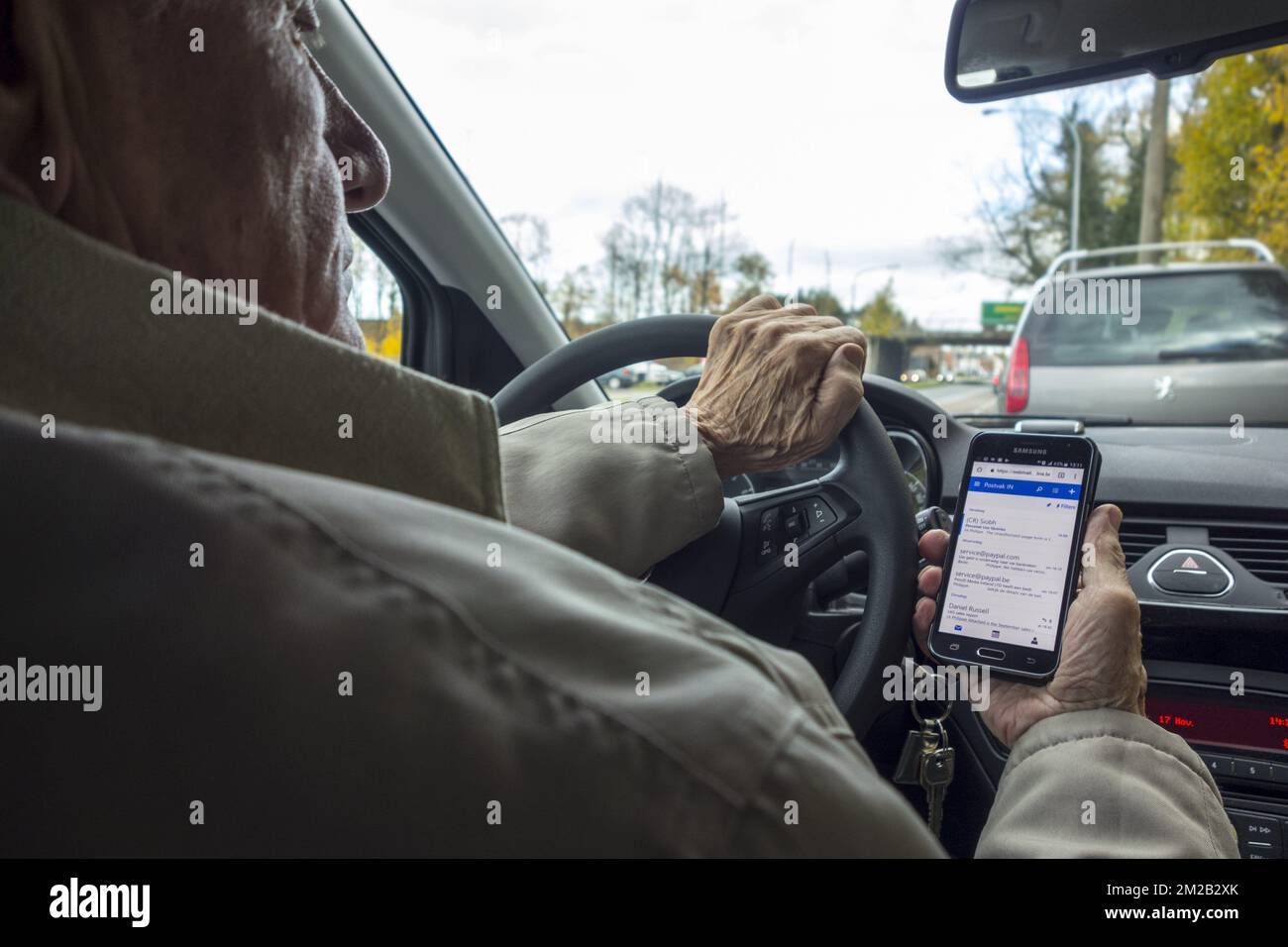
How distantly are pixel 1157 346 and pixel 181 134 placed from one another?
390 centimetres

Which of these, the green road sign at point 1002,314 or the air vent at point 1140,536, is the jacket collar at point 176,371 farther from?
the green road sign at point 1002,314

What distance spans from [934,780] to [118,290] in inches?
60.2

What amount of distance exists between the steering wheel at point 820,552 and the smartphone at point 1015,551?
11 centimetres

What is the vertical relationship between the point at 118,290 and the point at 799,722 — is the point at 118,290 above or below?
above

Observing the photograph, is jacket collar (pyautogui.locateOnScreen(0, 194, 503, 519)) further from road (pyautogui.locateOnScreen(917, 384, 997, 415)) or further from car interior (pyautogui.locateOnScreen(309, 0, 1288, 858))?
road (pyautogui.locateOnScreen(917, 384, 997, 415))

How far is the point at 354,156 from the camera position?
1193mm

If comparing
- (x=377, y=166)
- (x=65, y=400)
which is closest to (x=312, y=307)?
(x=377, y=166)

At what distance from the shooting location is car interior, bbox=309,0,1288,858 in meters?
1.66

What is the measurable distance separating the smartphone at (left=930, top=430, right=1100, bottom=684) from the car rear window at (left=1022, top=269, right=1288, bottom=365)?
2324mm

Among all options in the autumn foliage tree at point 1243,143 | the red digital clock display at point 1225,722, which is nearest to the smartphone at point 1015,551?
the red digital clock display at point 1225,722

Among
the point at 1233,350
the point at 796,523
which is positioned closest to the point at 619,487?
the point at 796,523

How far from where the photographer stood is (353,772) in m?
0.50

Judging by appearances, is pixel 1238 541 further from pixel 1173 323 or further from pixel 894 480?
pixel 1173 323
